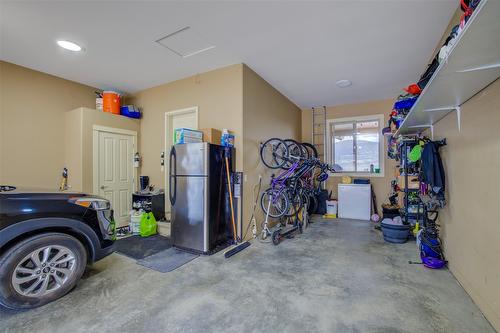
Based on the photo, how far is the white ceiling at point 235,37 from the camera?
7.92 ft

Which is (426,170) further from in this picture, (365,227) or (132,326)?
(132,326)

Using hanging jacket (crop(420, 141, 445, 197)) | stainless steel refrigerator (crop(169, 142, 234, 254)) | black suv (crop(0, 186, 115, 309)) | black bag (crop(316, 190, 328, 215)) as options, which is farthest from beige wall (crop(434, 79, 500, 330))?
black suv (crop(0, 186, 115, 309))

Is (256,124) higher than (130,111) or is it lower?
lower

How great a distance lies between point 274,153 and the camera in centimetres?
450

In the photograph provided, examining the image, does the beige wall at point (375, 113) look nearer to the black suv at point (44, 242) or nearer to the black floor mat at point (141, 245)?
the black floor mat at point (141, 245)

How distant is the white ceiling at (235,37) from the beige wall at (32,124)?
24cm

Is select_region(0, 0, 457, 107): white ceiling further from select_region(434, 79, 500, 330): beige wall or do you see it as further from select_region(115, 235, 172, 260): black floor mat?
select_region(115, 235, 172, 260): black floor mat

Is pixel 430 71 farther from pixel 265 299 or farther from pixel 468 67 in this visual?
pixel 265 299

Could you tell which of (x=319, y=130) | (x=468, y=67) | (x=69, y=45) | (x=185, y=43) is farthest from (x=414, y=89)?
(x=69, y=45)

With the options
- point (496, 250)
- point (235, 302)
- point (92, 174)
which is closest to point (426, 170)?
point (496, 250)

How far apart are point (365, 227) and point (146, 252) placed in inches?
170

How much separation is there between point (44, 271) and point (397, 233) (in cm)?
467

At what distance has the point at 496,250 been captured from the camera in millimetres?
1744

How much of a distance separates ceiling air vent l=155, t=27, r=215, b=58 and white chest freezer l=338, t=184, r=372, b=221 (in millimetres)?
4572
